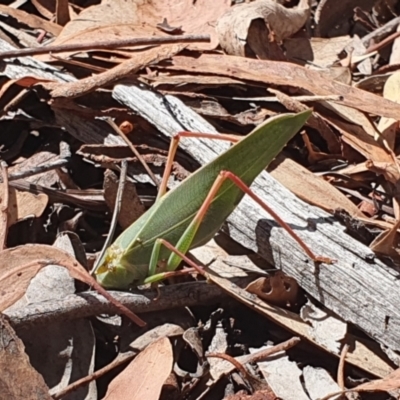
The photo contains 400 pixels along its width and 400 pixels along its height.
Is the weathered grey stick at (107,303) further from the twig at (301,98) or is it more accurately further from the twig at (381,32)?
the twig at (381,32)

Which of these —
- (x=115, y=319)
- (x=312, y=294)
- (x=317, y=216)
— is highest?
(x=317, y=216)

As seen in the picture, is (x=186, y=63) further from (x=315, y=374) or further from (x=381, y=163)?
(x=315, y=374)

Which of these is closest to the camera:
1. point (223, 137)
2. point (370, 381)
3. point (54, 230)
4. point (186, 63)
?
point (370, 381)

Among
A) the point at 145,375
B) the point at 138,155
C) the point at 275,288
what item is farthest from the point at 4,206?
the point at 275,288

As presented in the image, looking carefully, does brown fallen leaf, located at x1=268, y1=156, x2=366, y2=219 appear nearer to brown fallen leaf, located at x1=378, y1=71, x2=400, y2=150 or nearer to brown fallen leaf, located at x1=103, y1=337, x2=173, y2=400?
brown fallen leaf, located at x1=378, y1=71, x2=400, y2=150

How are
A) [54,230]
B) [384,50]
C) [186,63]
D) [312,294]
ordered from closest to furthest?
[312,294]
[54,230]
[186,63]
[384,50]

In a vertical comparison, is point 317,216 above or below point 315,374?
above

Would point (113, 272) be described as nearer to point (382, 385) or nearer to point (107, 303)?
point (107, 303)

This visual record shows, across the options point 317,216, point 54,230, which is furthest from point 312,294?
point 54,230
